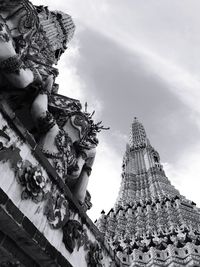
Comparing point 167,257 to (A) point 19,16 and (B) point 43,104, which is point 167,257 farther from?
(A) point 19,16

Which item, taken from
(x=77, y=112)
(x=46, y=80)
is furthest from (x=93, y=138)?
(x=46, y=80)

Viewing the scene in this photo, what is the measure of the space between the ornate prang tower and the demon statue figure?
992 centimetres

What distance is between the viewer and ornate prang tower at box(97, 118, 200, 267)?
1336 inches

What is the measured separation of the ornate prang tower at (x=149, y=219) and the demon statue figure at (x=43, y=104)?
9921 mm

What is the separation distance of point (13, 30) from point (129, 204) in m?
50.7

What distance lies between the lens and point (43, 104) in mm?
9445

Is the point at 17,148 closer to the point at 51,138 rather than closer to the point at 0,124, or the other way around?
the point at 0,124

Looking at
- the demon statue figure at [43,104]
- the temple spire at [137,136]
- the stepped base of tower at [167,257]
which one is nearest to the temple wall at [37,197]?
the demon statue figure at [43,104]

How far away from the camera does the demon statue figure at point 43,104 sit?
8.56 m

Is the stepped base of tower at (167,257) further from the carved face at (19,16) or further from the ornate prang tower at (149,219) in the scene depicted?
the carved face at (19,16)

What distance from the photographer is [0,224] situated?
17.5ft

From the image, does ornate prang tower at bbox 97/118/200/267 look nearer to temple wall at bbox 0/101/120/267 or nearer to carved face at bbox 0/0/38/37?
temple wall at bbox 0/101/120/267

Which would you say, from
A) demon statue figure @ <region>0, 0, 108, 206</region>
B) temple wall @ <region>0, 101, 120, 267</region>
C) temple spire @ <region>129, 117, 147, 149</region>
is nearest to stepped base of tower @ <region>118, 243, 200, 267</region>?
demon statue figure @ <region>0, 0, 108, 206</region>

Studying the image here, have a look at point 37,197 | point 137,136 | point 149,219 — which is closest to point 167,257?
point 149,219
